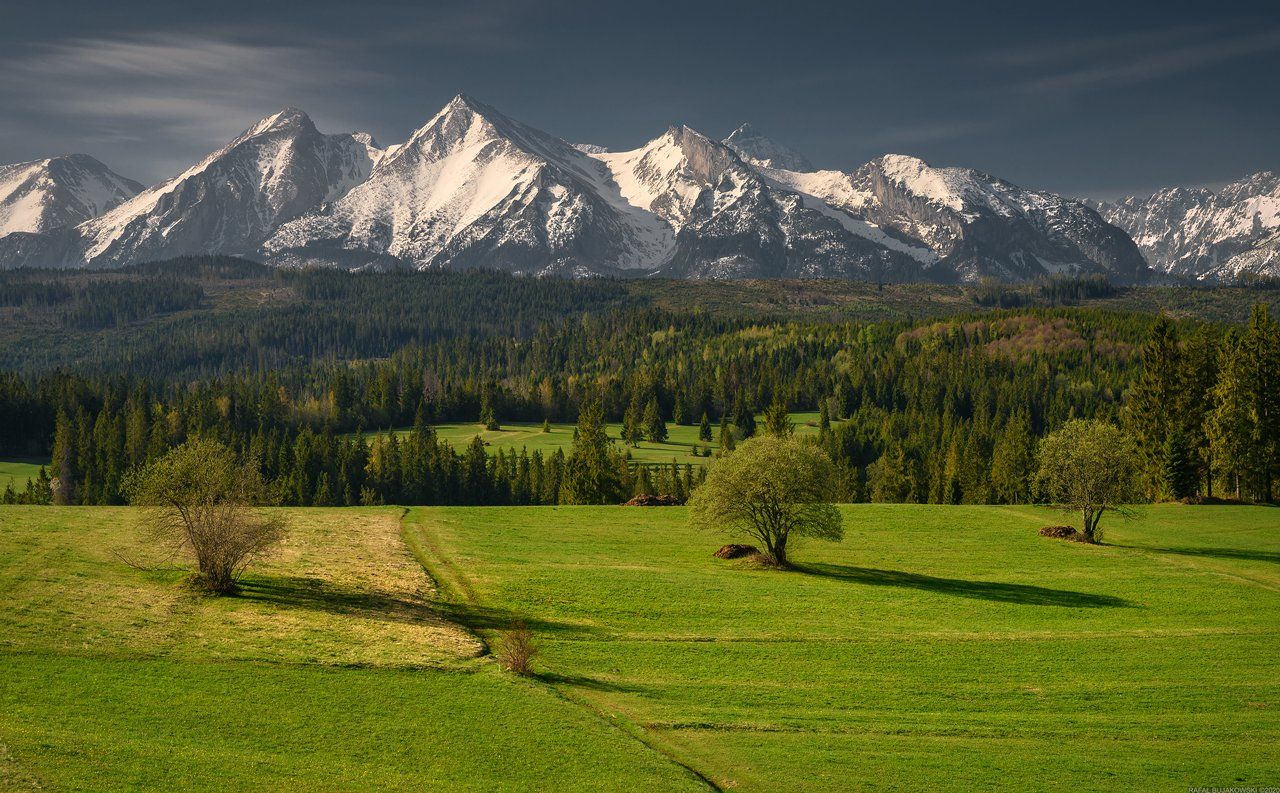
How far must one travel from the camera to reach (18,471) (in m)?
166

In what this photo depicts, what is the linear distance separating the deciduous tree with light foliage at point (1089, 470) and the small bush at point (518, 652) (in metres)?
51.1

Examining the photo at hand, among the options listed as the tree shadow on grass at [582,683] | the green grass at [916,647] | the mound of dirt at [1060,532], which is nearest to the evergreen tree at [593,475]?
the green grass at [916,647]

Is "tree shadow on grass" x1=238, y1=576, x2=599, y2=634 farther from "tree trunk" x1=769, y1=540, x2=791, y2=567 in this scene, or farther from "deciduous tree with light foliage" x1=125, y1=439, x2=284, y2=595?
"tree trunk" x1=769, y1=540, x2=791, y2=567

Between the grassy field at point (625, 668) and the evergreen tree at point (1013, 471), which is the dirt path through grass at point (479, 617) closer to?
the grassy field at point (625, 668)

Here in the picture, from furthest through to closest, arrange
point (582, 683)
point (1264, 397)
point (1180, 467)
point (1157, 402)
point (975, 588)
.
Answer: point (1157, 402) → point (1180, 467) → point (1264, 397) → point (975, 588) → point (582, 683)

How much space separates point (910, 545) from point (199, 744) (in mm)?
58073

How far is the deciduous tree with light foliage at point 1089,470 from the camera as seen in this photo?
74188 millimetres

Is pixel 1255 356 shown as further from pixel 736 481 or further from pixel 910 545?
pixel 736 481

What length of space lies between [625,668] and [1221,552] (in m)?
54.4

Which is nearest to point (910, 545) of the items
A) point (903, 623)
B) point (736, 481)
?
point (736, 481)

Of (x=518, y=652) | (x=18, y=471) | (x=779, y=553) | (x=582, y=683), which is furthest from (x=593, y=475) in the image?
(x=18, y=471)

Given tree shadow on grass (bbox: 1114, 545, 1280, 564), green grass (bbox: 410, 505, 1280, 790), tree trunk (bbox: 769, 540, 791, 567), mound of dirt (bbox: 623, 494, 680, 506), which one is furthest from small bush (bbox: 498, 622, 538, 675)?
tree shadow on grass (bbox: 1114, 545, 1280, 564)

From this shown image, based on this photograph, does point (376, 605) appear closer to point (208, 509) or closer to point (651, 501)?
point (208, 509)

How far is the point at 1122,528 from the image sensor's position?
3199 inches
